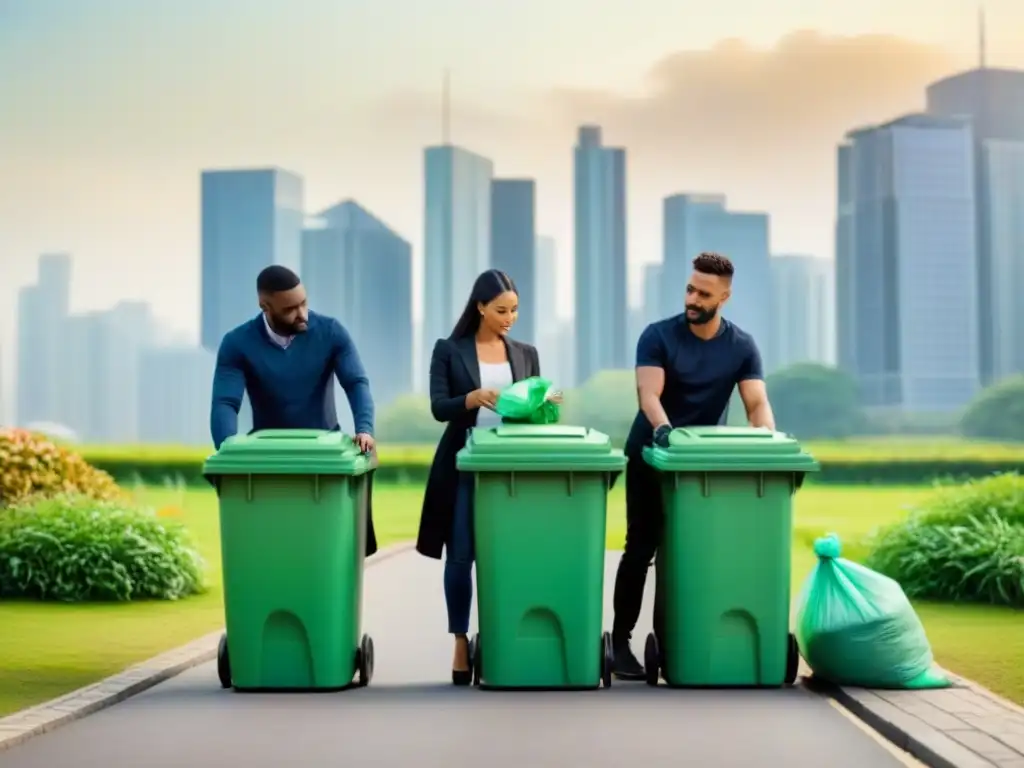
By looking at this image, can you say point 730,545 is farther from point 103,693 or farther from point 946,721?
point 103,693

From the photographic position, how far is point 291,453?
6.88 m

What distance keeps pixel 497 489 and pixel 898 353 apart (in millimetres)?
40556

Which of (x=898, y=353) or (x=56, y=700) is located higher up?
(x=898, y=353)

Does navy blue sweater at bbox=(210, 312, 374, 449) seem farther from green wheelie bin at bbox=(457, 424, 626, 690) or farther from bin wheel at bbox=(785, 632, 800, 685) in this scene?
bin wheel at bbox=(785, 632, 800, 685)

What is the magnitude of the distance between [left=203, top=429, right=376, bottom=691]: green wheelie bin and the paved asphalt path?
156mm

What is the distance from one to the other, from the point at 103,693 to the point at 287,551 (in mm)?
A: 1054

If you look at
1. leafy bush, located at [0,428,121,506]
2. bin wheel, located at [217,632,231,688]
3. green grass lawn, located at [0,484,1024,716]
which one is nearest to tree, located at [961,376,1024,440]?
green grass lawn, located at [0,484,1024,716]

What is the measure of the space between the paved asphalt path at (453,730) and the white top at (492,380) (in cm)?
119

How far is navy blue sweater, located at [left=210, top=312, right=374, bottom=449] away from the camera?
7.26 meters

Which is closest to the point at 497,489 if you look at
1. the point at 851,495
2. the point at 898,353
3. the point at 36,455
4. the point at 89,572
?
the point at 89,572

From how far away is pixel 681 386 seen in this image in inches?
287

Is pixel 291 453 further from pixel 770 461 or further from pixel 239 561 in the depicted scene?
pixel 770 461

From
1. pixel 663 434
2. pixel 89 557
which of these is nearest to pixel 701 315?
pixel 663 434

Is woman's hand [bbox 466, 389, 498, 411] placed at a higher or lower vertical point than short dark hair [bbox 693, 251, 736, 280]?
lower
